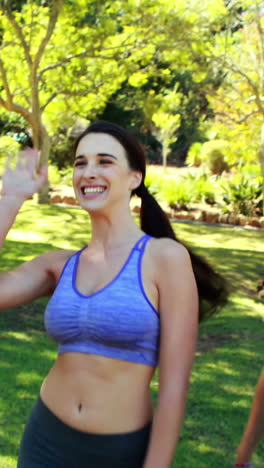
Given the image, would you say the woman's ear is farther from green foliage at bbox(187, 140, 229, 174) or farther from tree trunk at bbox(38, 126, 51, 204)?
green foliage at bbox(187, 140, 229, 174)

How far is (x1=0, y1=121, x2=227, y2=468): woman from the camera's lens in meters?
1.85

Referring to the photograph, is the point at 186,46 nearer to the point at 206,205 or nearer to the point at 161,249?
the point at 206,205

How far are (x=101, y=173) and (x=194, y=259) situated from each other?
0.47 metres

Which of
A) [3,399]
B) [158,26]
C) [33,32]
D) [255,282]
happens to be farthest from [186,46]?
[3,399]

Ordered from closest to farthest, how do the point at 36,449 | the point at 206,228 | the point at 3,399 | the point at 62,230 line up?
the point at 36,449 < the point at 3,399 < the point at 62,230 < the point at 206,228

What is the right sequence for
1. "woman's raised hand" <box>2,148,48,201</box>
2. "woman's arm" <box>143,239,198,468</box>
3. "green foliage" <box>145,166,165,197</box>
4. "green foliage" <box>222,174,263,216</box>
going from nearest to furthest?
1. "woman's arm" <box>143,239,198,468</box>
2. "woman's raised hand" <box>2,148,48,201</box>
3. "green foliage" <box>222,174,263,216</box>
4. "green foliage" <box>145,166,165,197</box>

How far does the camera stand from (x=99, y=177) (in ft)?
6.73

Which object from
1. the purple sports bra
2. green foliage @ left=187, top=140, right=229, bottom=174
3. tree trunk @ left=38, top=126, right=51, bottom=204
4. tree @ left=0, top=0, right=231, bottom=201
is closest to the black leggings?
the purple sports bra

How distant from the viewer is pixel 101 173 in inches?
80.8

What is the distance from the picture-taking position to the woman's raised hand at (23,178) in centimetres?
215

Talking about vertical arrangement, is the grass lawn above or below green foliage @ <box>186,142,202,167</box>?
below

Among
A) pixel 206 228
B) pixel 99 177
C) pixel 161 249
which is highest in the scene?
pixel 99 177

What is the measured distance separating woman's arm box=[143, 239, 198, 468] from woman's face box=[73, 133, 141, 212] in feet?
1.02

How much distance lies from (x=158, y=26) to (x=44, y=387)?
14.5 metres
